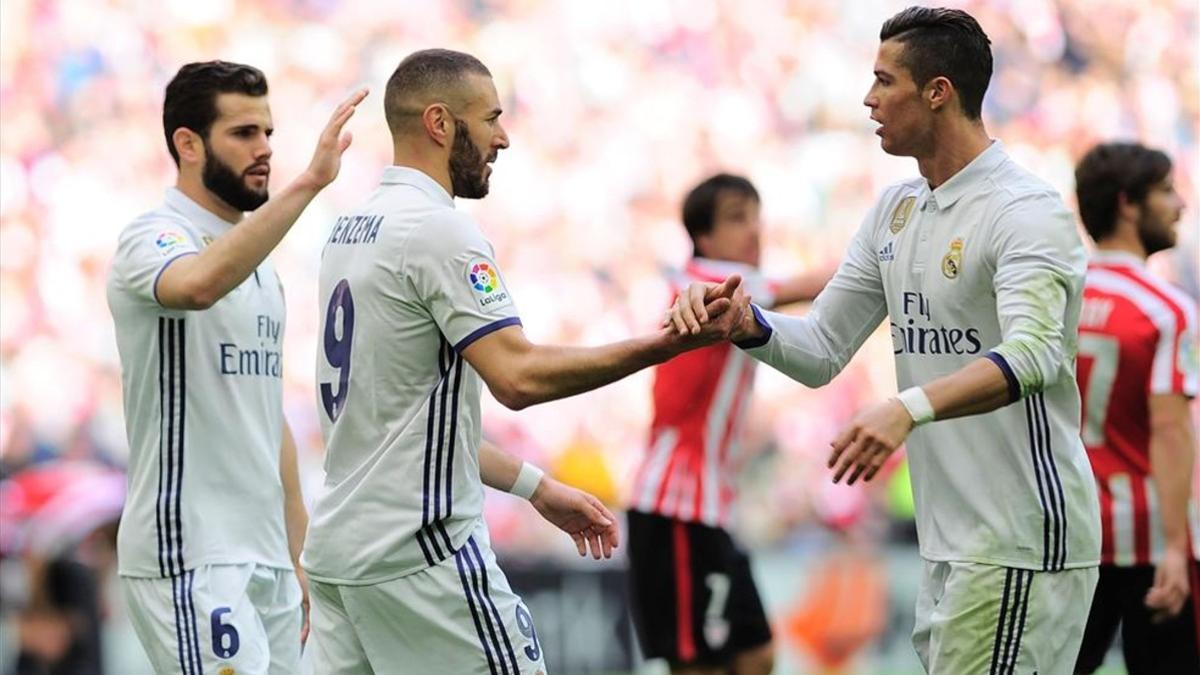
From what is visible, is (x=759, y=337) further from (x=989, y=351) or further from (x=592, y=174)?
(x=592, y=174)

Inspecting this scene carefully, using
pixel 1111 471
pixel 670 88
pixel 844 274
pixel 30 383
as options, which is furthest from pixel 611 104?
pixel 844 274

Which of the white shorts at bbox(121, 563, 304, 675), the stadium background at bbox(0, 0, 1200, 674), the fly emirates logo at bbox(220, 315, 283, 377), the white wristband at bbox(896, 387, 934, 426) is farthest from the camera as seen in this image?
the stadium background at bbox(0, 0, 1200, 674)

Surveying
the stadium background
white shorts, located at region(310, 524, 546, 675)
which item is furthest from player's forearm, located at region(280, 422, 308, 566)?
the stadium background

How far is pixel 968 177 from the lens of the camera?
15.8 feet

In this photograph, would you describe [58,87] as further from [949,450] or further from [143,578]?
[949,450]

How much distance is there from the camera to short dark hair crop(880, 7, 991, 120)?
486 cm

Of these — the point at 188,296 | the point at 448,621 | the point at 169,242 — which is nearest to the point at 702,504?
the point at 169,242

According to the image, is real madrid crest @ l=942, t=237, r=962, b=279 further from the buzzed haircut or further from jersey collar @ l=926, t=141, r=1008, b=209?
the buzzed haircut

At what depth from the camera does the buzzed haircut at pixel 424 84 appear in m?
4.66

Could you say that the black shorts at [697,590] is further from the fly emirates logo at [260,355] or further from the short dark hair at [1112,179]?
the fly emirates logo at [260,355]

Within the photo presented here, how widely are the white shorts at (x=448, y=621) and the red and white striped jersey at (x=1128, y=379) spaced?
2718mm

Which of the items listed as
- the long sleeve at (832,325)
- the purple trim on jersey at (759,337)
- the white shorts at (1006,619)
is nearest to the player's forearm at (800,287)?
the long sleeve at (832,325)

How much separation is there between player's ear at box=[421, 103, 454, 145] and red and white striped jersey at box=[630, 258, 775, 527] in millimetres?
3230

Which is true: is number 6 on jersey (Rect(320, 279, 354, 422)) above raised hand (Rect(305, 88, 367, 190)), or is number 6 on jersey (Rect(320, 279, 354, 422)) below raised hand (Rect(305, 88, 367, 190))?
below
